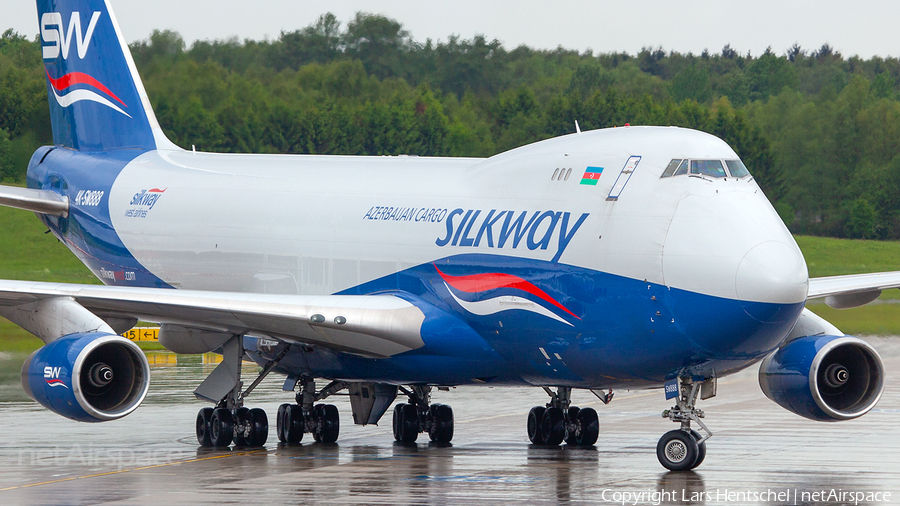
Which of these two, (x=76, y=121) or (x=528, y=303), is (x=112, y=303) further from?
(x=76, y=121)

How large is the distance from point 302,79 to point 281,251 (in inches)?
1361

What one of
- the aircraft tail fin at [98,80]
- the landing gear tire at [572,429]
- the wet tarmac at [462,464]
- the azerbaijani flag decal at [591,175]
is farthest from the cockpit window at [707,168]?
the aircraft tail fin at [98,80]

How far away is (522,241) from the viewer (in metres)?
16.5

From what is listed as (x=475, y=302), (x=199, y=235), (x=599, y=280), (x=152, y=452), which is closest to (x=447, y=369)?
(x=475, y=302)

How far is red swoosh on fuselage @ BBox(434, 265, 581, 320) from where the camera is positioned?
16.2 meters

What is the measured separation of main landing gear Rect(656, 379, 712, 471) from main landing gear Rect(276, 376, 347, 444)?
6108mm

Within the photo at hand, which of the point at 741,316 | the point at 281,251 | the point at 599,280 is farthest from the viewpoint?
the point at 281,251

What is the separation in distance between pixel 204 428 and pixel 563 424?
515 cm

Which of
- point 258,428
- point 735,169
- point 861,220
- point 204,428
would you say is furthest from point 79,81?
point 861,220

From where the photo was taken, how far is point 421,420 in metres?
20.1

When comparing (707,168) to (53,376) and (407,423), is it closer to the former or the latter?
(407,423)

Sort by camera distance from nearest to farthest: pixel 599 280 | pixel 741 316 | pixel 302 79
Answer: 1. pixel 741 316
2. pixel 599 280
3. pixel 302 79

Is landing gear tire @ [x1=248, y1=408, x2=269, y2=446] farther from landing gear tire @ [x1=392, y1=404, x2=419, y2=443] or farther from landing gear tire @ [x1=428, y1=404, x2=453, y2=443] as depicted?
landing gear tire @ [x1=428, y1=404, x2=453, y2=443]

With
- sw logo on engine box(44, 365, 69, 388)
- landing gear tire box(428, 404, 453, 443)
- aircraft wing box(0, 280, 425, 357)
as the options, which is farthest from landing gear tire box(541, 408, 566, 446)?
sw logo on engine box(44, 365, 69, 388)
